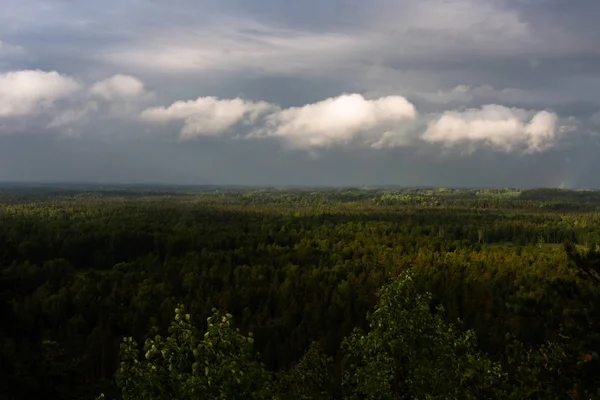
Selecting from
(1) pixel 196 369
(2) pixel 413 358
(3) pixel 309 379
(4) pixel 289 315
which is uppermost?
(1) pixel 196 369

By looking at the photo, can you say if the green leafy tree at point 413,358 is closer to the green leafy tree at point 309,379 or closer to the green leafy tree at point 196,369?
the green leafy tree at point 309,379

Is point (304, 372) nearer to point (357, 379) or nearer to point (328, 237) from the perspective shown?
point (357, 379)

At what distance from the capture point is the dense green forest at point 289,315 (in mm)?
16516

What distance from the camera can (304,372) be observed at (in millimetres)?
24000

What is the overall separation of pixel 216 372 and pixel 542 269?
12088 cm

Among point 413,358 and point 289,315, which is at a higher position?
point 413,358

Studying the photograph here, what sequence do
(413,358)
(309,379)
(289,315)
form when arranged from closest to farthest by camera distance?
(413,358) → (309,379) → (289,315)

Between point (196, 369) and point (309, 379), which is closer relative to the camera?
point (196, 369)

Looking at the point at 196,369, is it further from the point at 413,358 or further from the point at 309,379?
the point at 413,358

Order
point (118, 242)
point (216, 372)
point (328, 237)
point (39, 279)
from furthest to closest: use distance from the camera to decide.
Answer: point (328, 237), point (118, 242), point (39, 279), point (216, 372)

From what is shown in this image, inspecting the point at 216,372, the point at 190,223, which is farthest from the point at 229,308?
the point at 190,223

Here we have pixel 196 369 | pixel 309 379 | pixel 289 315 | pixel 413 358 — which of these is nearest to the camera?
pixel 196 369

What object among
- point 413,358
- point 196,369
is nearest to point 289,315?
point 413,358

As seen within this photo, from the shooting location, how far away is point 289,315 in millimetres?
86438
